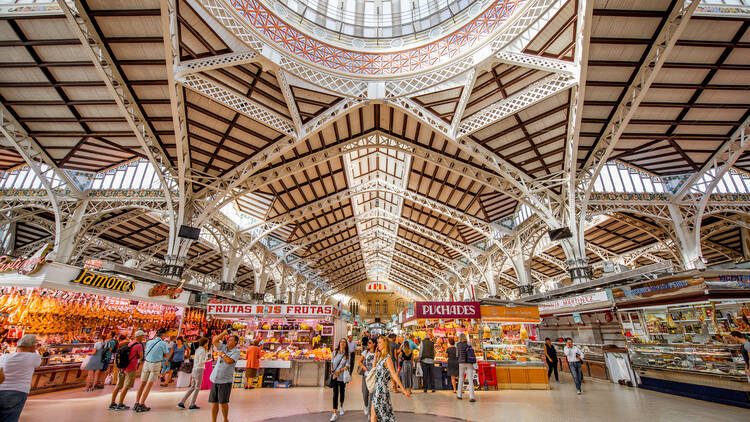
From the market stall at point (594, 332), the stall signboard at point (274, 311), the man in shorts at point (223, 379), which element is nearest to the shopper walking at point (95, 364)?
the stall signboard at point (274, 311)

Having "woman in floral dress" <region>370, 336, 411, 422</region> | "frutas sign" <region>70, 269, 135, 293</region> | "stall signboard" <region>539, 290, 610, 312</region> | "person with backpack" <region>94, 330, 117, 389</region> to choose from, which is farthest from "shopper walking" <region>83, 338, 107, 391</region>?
"stall signboard" <region>539, 290, 610, 312</region>

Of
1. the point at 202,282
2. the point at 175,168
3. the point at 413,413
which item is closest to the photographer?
the point at 413,413

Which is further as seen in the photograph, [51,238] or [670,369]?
[51,238]

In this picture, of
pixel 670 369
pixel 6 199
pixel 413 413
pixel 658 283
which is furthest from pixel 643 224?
pixel 6 199

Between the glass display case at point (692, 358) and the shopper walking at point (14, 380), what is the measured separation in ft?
41.7

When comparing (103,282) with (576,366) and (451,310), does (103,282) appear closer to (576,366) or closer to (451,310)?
(451,310)

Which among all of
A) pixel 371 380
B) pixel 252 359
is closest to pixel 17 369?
pixel 371 380

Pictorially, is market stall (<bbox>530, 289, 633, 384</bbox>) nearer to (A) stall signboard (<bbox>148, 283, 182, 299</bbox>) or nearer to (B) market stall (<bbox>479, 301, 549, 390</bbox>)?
(B) market stall (<bbox>479, 301, 549, 390</bbox>)

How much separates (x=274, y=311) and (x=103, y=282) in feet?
20.3

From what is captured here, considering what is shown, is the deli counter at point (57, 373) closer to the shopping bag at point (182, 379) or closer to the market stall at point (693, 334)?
the shopping bag at point (182, 379)

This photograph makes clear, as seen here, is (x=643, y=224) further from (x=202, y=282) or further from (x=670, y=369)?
(x=202, y=282)

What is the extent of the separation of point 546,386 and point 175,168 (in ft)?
58.8

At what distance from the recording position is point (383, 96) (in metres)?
13.0

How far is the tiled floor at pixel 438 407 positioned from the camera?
6.08 metres
